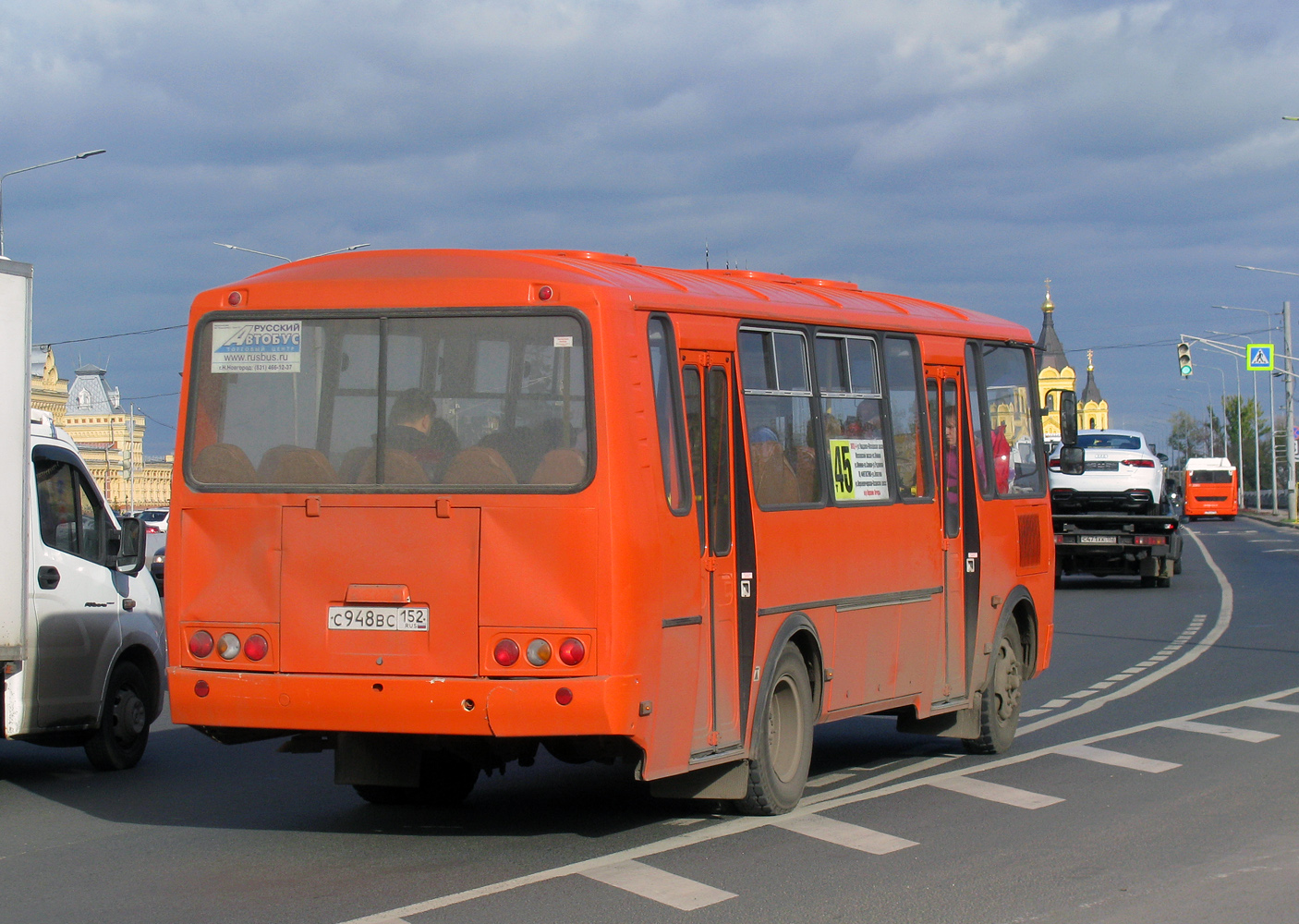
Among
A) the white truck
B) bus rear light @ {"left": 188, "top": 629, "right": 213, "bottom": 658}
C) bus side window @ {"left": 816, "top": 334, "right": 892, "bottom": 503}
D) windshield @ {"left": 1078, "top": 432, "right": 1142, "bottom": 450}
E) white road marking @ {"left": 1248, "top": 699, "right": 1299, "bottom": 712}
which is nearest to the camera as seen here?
bus rear light @ {"left": 188, "top": 629, "right": 213, "bottom": 658}

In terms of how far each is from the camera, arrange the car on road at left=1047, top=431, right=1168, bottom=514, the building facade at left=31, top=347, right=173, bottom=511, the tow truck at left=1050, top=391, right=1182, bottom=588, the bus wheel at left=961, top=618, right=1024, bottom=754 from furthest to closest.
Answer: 1. the building facade at left=31, top=347, right=173, bottom=511
2. the car on road at left=1047, top=431, right=1168, bottom=514
3. the tow truck at left=1050, top=391, right=1182, bottom=588
4. the bus wheel at left=961, top=618, right=1024, bottom=754

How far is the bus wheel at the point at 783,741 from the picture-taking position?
8.40 m

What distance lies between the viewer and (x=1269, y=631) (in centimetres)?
2006

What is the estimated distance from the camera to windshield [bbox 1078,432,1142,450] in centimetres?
2998

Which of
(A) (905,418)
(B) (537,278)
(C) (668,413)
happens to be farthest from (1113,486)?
(B) (537,278)

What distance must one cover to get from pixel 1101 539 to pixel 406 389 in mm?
22678

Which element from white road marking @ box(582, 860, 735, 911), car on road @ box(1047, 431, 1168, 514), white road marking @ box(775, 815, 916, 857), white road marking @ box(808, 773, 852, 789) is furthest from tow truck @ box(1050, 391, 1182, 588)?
white road marking @ box(582, 860, 735, 911)

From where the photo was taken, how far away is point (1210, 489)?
80.1 metres

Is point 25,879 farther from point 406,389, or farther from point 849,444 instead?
point 849,444

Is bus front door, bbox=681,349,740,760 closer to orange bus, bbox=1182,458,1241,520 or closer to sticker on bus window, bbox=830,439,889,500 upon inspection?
sticker on bus window, bbox=830,439,889,500

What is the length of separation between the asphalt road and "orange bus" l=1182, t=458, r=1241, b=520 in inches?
2779

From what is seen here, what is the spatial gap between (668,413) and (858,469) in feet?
6.64

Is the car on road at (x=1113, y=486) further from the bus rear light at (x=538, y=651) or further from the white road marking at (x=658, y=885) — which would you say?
the bus rear light at (x=538, y=651)

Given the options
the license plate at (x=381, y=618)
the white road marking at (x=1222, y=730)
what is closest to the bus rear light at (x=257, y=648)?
the license plate at (x=381, y=618)
